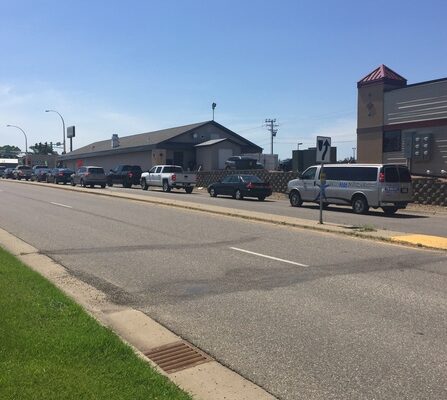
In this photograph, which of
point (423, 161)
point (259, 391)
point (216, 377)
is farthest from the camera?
point (423, 161)

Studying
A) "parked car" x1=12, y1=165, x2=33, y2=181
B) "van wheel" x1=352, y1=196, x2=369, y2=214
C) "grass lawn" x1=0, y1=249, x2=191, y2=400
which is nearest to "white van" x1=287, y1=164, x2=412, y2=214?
"van wheel" x1=352, y1=196, x2=369, y2=214

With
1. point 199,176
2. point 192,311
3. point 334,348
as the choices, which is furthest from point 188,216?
point 199,176

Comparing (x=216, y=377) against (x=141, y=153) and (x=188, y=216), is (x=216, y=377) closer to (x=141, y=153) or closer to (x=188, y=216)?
(x=188, y=216)

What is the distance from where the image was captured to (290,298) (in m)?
7.49

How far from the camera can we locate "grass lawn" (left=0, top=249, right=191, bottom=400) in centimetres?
404

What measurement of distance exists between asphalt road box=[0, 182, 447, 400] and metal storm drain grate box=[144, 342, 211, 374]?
0.21 m

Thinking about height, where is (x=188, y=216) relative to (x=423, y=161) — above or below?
below

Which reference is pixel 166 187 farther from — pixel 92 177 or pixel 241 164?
pixel 241 164

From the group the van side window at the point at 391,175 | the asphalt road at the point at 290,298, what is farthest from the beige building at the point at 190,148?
the asphalt road at the point at 290,298

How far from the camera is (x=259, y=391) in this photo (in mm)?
4473

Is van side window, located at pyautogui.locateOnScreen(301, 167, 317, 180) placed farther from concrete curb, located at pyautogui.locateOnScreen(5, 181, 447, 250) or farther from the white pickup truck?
the white pickup truck

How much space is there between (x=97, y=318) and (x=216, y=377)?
2.24 m

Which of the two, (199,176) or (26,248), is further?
(199,176)

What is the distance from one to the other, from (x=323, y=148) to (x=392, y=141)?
64.9 feet
